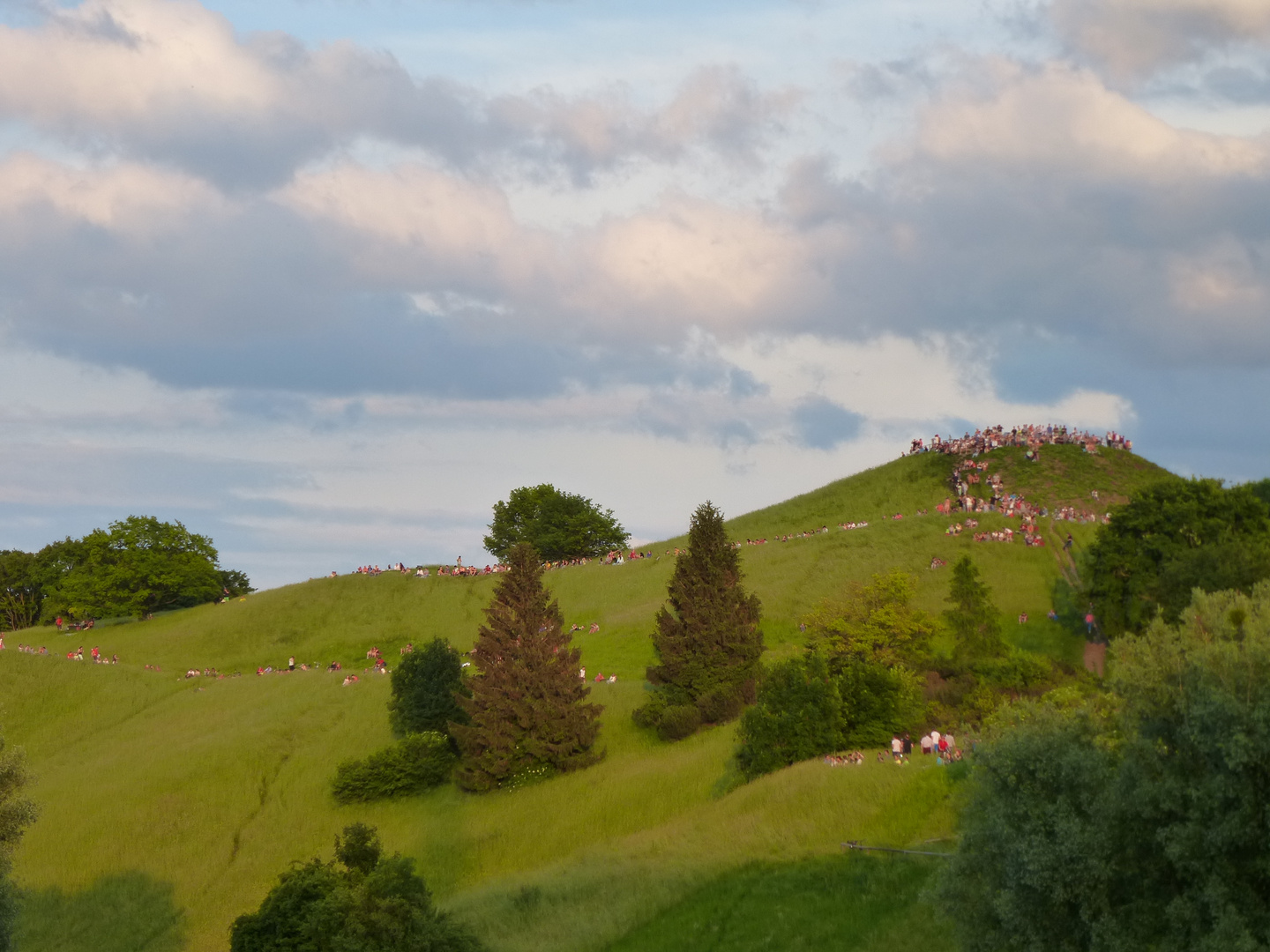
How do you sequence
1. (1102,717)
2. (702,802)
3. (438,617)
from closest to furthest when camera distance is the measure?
(1102,717) → (702,802) → (438,617)

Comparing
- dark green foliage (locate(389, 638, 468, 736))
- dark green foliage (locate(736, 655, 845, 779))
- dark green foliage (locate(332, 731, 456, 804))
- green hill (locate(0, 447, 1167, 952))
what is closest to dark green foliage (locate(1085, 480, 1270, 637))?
green hill (locate(0, 447, 1167, 952))

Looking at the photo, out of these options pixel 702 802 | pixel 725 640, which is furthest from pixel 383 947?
pixel 725 640

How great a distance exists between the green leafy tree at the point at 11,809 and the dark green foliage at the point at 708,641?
3107cm

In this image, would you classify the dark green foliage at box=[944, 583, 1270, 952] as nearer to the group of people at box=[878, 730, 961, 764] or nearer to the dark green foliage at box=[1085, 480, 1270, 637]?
the group of people at box=[878, 730, 961, 764]

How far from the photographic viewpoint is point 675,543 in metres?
111

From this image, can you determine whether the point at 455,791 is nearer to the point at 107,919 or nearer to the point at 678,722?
the point at 678,722

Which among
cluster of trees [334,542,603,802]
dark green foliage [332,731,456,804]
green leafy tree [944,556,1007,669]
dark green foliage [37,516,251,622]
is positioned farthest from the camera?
dark green foliage [37,516,251,622]

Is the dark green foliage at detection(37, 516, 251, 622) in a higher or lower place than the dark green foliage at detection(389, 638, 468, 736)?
higher

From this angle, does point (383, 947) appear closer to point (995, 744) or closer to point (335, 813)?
point (995, 744)

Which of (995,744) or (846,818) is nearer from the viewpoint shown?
(995,744)

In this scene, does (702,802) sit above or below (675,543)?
below

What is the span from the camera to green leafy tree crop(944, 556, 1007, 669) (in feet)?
201

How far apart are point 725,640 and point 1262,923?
40828mm

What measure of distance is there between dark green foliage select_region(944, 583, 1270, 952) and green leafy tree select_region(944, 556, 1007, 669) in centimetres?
Answer: 3267
